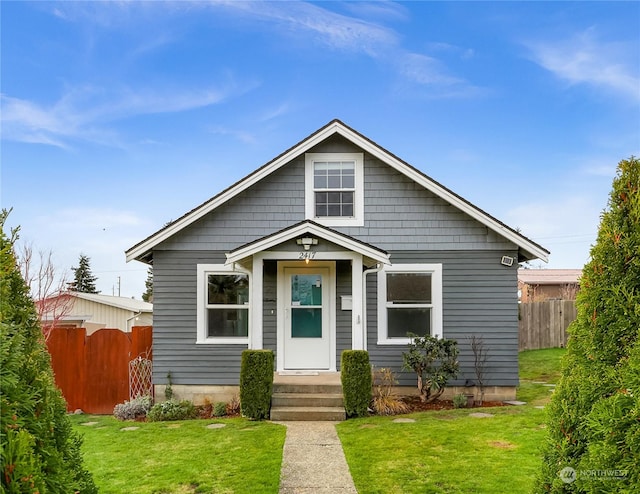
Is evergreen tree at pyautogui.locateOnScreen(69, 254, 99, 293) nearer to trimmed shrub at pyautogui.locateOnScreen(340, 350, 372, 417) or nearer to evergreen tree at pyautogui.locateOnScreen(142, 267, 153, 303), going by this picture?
evergreen tree at pyautogui.locateOnScreen(142, 267, 153, 303)

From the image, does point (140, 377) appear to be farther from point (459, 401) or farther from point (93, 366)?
point (459, 401)

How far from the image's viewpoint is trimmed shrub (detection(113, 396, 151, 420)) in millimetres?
8953

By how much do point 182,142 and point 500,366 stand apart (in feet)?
35.8

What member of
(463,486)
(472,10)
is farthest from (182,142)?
(463,486)

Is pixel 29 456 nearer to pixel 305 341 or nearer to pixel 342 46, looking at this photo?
pixel 305 341

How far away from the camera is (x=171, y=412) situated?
868 cm

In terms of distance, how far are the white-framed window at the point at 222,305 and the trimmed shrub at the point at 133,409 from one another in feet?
5.21

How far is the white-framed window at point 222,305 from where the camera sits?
9.71 m

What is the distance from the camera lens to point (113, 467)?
5582 mm

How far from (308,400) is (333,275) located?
274 cm

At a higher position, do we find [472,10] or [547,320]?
[472,10]

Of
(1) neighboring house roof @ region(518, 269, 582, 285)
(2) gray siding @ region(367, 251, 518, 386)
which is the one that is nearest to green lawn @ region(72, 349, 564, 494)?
(2) gray siding @ region(367, 251, 518, 386)

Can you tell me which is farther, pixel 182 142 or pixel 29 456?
pixel 182 142

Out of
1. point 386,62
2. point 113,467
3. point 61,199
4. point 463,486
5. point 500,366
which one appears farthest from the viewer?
point 61,199
